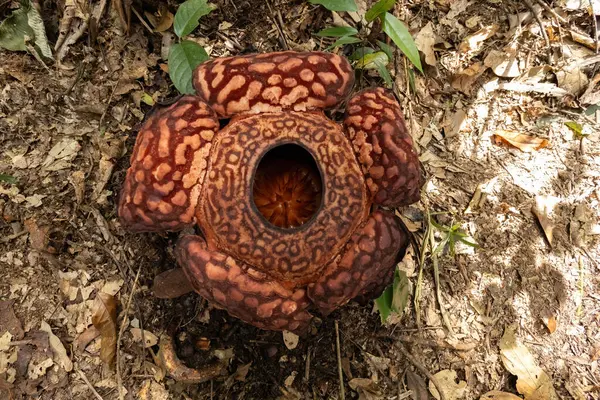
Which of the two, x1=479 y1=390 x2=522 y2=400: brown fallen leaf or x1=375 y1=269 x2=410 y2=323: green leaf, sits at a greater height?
x1=375 y1=269 x2=410 y2=323: green leaf

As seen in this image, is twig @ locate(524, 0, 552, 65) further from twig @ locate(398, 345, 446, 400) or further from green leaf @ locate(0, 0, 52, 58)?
green leaf @ locate(0, 0, 52, 58)

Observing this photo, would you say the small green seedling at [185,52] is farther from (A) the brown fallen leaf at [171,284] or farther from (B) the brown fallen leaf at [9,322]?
(B) the brown fallen leaf at [9,322]

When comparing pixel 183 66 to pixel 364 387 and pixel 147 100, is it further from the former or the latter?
pixel 364 387

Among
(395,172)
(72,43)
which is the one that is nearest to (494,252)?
(395,172)

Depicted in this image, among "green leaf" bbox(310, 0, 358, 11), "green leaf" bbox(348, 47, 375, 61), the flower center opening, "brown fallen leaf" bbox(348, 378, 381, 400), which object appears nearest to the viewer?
the flower center opening

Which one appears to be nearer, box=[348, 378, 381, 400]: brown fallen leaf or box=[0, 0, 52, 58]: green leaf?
box=[0, 0, 52, 58]: green leaf

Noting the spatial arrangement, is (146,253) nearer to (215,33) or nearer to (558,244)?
(215,33)

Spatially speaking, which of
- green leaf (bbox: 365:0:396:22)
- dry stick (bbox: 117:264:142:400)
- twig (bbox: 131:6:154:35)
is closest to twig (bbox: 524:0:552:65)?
green leaf (bbox: 365:0:396:22)

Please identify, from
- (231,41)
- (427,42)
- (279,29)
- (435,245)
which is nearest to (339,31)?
(279,29)
